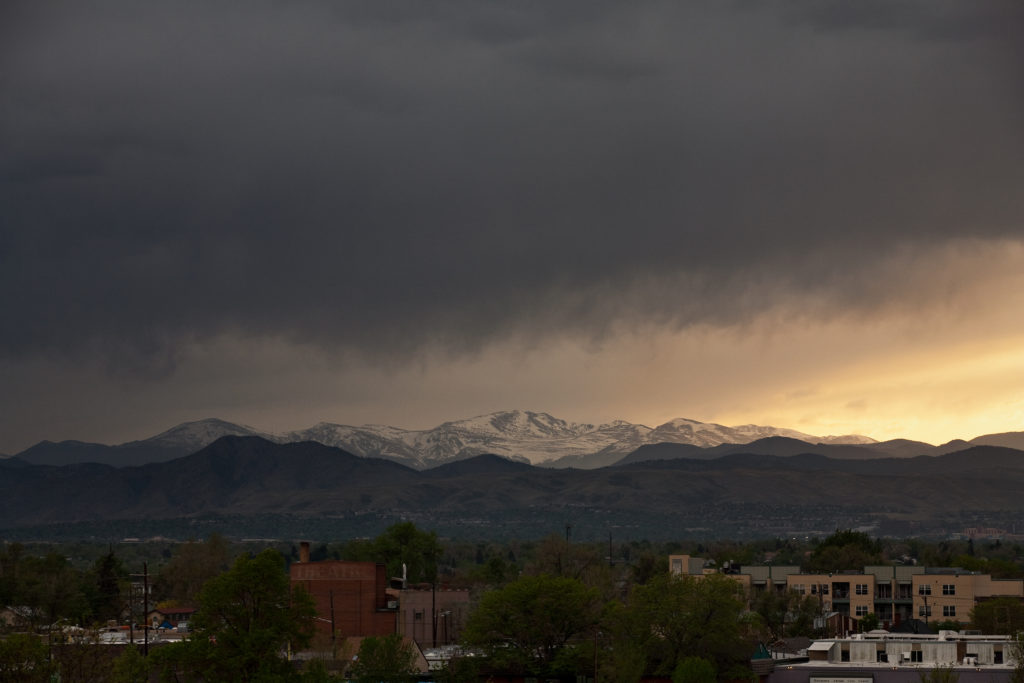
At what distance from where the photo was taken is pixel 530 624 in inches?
4641

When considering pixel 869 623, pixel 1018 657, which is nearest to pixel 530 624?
pixel 1018 657

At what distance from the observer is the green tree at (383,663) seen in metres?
111

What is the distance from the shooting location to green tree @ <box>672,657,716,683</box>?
106 metres

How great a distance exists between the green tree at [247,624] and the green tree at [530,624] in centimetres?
2738

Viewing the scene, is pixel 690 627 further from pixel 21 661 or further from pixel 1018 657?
pixel 21 661

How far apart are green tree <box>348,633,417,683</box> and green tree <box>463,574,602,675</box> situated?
Answer: 6692 millimetres

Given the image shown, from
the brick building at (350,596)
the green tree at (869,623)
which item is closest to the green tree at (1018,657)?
the brick building at (350,596)

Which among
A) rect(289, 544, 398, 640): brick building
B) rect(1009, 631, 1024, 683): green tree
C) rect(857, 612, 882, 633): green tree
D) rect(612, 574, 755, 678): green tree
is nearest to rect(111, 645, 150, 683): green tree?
rect(612, 574, 755, 678): green tree

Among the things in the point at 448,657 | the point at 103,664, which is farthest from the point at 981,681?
the point at 103,664

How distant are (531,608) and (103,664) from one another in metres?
42.5

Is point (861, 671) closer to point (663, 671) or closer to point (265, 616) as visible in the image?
point (663, 671)

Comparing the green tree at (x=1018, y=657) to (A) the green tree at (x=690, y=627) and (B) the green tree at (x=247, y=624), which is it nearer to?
(A) the green tree at (x=690, y=627)

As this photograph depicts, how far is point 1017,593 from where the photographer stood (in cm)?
19125

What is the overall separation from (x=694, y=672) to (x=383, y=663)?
2225 centimetres
